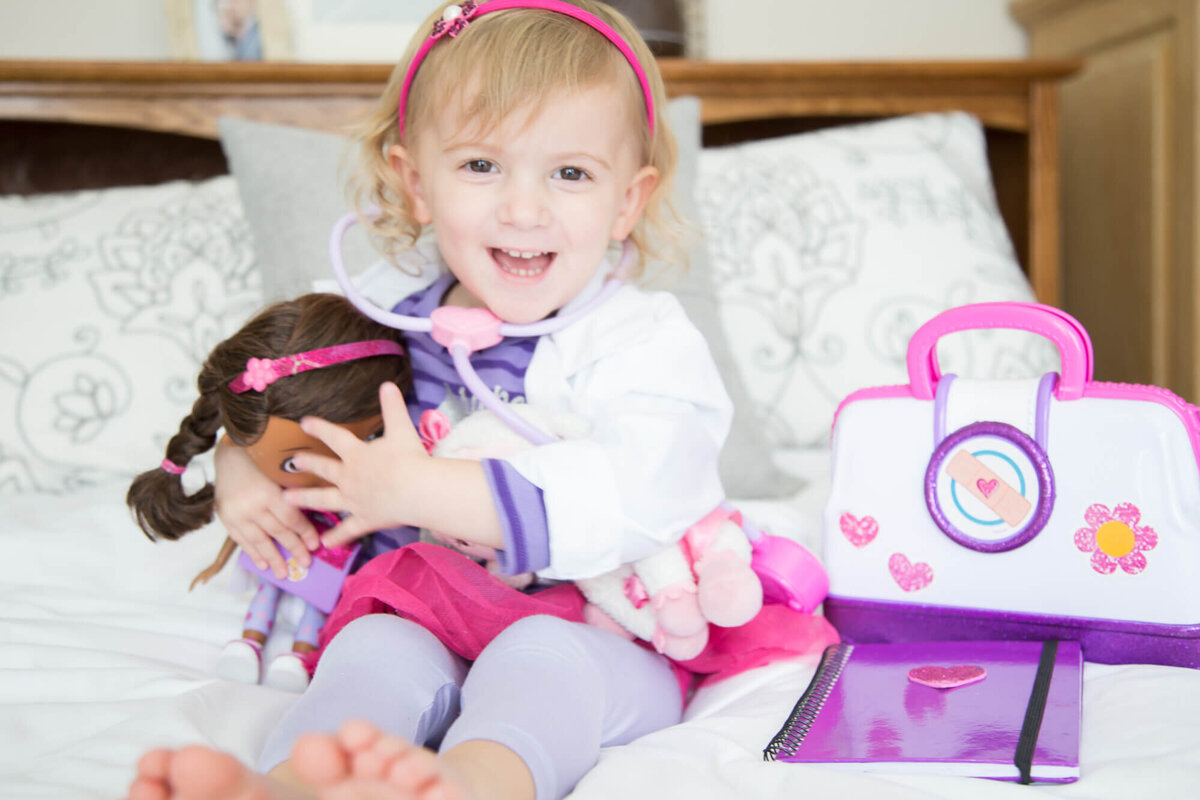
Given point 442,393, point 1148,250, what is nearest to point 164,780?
point 442,393

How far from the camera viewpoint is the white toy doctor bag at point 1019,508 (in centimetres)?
76

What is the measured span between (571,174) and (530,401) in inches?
7.9

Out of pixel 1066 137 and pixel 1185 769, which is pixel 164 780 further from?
pixel 1066 137

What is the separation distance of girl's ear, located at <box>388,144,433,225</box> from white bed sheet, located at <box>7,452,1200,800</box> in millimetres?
432

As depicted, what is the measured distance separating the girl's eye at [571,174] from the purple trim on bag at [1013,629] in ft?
1.44

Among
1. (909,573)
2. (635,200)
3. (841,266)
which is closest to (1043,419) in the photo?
(909,573)

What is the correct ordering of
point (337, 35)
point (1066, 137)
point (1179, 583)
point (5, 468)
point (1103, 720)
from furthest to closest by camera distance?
point (1066, 137), point (337, 35), point (5, 468), point (1179, 583), point (1103, 720)

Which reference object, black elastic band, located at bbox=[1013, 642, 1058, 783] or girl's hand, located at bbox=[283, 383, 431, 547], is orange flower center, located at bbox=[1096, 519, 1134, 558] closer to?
black elastic band, located at bbox=[1013, 642, 1058, 783]

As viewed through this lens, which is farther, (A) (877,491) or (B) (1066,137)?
(B) (1066,137)

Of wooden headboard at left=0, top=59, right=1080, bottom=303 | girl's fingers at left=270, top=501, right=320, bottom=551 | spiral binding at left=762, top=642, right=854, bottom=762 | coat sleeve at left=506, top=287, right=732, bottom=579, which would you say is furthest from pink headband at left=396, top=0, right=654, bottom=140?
wooden headboard at left=0, top=59, right=1080, bottom=303

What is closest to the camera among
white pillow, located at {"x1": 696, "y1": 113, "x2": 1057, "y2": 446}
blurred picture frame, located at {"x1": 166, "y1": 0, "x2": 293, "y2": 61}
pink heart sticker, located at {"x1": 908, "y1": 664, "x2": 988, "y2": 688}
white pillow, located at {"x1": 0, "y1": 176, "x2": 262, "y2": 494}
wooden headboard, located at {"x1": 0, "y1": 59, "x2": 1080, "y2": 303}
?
Result: pink heart sticker, located at {"x1": 908, "y1": 664, "x2": 988, "y2": 688}

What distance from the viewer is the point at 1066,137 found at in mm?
2053

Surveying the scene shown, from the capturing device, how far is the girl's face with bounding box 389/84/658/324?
80cm

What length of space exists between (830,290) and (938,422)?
0.66 meters
